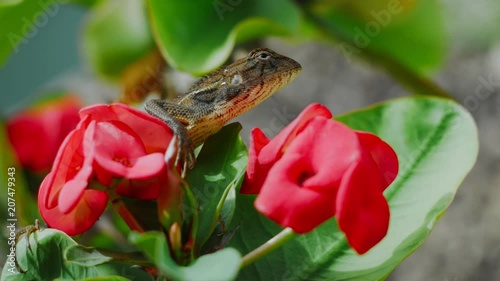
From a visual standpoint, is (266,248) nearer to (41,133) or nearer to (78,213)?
(78,213)

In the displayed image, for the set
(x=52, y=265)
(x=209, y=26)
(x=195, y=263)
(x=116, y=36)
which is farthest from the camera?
(x=116, y=36)

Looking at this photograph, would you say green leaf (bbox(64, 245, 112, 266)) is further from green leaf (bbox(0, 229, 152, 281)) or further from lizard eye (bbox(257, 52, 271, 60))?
lizard eye (bbox(257, 52, 271, 60))

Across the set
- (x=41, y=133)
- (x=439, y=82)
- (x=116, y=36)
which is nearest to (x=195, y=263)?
(x=41, y=133)

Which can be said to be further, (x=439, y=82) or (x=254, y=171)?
(x=439, y=82)

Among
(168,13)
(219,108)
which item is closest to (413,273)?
(168,13)

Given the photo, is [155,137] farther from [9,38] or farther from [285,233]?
[9,38]

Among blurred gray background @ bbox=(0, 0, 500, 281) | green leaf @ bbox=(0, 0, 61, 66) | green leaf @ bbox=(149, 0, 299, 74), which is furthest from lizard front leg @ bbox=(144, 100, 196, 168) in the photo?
blurred gray background @ bbox=(0, 0, 500, 281)

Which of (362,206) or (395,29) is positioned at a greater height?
(362,206)
